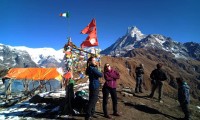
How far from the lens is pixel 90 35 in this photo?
12.7 meters

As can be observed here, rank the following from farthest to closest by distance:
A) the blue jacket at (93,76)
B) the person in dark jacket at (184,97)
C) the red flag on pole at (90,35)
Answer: the red flag on pole at (90,35), the person in dark jacket at (184,97), the blue jacket at (93,76)

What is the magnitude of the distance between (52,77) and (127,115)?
16.2 m

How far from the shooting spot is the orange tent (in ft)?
87.2

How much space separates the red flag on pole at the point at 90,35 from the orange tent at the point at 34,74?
1422cm

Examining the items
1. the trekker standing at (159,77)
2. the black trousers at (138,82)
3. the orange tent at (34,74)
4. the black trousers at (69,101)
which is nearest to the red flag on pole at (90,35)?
the black trousers at (69,101)

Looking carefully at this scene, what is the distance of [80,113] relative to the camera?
11391mm

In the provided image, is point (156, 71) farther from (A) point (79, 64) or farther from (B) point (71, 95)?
(B) point (71, 95)

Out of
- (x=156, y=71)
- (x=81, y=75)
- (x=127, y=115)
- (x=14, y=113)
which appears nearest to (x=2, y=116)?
(x=14, y=113)

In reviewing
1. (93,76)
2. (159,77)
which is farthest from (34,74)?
(93,76)

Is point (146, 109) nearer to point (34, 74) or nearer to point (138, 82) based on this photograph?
point (138, 82)

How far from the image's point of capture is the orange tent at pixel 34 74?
26591mm

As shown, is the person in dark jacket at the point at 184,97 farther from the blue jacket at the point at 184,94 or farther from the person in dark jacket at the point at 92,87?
the person in dark jacket at the point at 92,87

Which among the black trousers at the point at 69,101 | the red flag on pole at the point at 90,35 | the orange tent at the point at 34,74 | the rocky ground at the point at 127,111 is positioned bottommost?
the rocky ground at the point at 127,111

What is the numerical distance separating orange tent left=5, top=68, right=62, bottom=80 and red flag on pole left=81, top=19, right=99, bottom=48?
14.2 m
